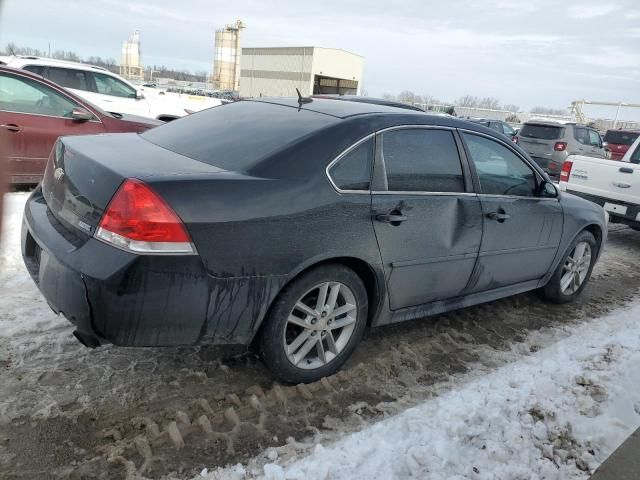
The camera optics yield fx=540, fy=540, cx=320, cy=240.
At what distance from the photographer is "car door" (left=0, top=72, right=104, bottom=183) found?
6.47 meters

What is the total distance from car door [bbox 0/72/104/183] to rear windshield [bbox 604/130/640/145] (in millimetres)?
20795

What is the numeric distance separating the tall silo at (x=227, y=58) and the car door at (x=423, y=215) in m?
95.9

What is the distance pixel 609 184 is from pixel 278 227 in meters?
6.33

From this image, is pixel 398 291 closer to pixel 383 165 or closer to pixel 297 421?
pixel 383 165

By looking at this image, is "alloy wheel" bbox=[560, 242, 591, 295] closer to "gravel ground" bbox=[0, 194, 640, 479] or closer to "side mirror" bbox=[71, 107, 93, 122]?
"gravel ground" bbox=[0, 194, 640, 479]

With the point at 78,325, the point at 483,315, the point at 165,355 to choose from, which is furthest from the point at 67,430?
the point at 483,315

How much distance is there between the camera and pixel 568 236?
4777mm

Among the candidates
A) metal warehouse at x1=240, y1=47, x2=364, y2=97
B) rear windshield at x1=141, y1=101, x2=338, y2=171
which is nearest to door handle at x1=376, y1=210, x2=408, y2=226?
rear windshield at x1=141, y1=101, x2=338, y2=171

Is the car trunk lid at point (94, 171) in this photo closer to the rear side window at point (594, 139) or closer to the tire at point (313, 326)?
the tire at point (313, 326)

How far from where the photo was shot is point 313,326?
309cm

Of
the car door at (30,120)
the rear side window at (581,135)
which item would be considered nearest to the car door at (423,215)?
the car door at (30,120)

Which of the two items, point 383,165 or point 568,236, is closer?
point 383,165

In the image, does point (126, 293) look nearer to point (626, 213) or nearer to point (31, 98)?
point (31, 98)

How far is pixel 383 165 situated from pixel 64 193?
183 cm
